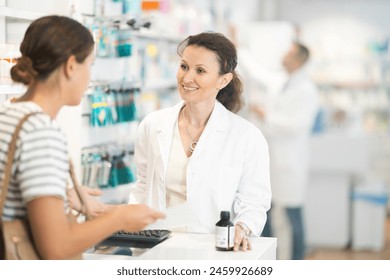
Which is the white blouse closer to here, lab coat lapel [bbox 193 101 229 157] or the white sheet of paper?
lab coat lapel [bbox 193 101 229 157]

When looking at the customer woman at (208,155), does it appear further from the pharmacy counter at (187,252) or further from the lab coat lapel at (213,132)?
the pharmacy counter at (187,252)

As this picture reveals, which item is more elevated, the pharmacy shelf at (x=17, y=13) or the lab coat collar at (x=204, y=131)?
the pharmacy shelf at (x=17, y=13)

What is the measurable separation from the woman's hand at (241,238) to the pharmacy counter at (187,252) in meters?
0.02

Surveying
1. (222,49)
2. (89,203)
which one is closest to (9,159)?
(89,203)

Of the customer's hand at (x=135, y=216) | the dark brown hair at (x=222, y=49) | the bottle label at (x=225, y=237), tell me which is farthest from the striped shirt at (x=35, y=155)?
the dark brown hair at (x=222, y=49)

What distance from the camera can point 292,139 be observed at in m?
4.94

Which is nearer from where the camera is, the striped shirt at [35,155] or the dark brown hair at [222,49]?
the striped shirt at [35,155]

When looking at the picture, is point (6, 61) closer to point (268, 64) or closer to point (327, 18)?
point (268, 64)

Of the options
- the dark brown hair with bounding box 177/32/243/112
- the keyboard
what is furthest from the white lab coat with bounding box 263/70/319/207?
the keyboard

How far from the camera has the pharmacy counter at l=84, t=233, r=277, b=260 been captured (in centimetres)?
200

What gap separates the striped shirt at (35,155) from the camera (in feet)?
4.92

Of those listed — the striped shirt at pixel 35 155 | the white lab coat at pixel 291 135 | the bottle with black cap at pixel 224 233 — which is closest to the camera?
the striped shirt at pixel 35 155
